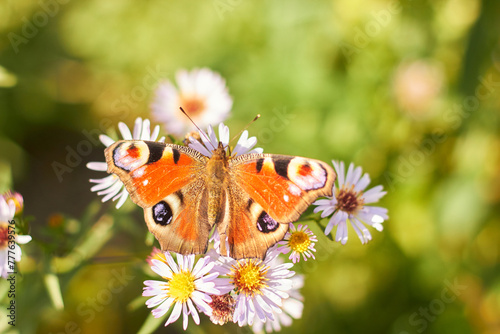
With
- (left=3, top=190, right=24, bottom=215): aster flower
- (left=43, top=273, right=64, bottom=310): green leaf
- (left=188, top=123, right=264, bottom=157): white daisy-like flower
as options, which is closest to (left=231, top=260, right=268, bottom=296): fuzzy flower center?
(left=188, top=123, right=264, bottom=157): white daisy-like flower

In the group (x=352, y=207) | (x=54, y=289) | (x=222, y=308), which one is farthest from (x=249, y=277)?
(x=54, y=289)

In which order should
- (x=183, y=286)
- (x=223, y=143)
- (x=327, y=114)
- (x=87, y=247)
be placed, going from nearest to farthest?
(x=183, y=286)
(x=223, y=143)
(x=87, y=247)
(x=327, y=114)

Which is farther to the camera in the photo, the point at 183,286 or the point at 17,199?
the point at 17,199

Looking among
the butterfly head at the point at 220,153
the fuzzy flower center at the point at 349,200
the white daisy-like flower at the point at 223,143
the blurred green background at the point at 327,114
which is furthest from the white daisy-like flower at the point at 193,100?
the fuzzy flower center at the point at 349,200

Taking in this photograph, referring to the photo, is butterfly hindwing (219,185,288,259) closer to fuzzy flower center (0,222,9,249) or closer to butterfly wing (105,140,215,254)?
butterfly wing (105,140,215,254)

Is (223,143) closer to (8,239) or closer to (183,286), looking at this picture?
(183,286)

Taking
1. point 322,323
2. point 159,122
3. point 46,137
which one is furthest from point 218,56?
point 322,323
